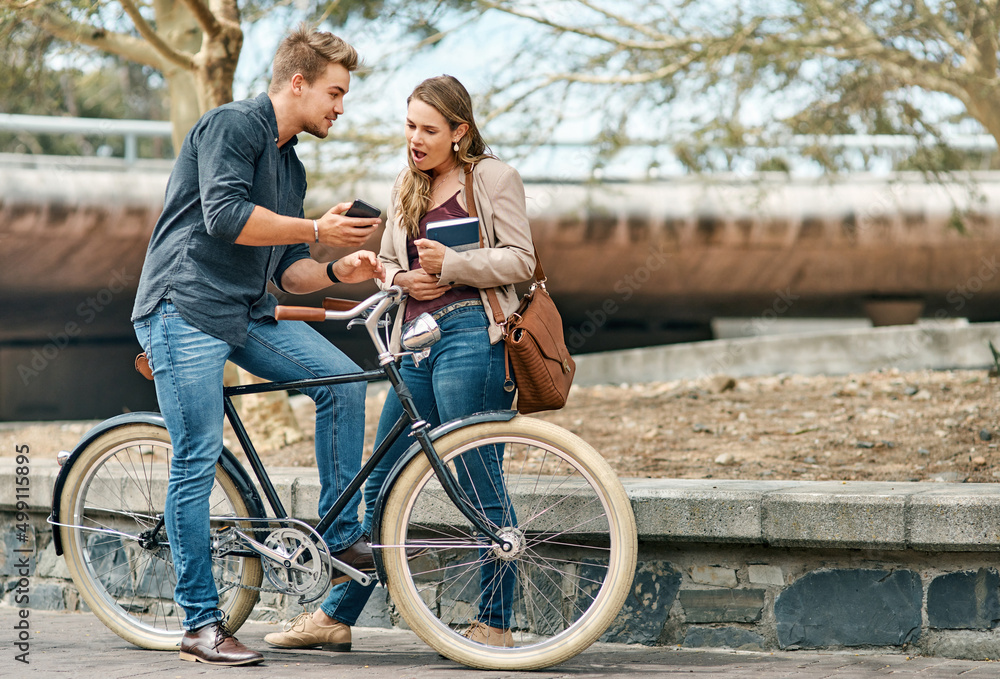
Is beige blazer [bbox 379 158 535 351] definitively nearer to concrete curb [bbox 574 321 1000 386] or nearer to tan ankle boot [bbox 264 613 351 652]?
tan ankle boot [bbox 264 613 351 652]

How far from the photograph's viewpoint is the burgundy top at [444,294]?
3.07 metres

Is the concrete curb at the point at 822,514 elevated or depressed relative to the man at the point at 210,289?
depressed

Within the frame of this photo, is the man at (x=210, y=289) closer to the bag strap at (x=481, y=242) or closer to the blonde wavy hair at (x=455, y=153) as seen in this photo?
the blonde wavy hair at (x=455, y=153)

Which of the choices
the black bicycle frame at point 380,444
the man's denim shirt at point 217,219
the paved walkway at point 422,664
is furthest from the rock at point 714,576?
the man's denim shirt at point 217,219

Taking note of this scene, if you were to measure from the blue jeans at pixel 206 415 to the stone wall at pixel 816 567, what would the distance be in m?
1.01

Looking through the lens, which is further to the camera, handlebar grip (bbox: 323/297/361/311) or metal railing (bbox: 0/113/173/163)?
metal railing (bbox: 0/113/173/163)

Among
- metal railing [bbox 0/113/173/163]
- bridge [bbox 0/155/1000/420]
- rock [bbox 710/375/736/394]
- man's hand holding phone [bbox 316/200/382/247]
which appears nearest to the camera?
man's hand holding phone [bbox 316/200/382/247]

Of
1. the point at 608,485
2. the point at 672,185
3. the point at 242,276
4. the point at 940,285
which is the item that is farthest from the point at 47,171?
the point at 940,285

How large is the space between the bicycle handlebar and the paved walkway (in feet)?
3.53

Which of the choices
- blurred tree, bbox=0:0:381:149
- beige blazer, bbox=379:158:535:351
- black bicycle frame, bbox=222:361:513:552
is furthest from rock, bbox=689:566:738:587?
blurred tree, bbox=0:0:381:149

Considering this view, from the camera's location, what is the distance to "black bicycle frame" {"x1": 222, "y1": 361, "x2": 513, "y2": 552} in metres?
2.96

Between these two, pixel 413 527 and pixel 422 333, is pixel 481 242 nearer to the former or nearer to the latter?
pixel 422 333

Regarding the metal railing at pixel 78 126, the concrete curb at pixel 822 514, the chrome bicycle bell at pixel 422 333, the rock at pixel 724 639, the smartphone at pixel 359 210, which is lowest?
the rock at pixel 724 639

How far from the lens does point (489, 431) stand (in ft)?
9.68
